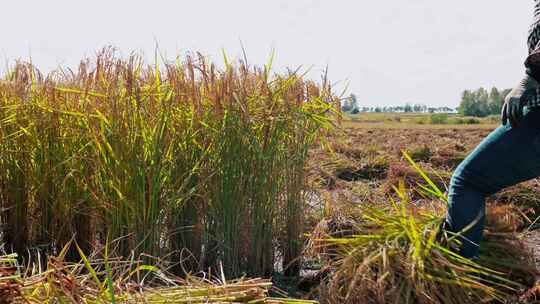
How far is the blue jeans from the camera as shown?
2.53 meters

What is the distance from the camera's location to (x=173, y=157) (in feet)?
10.1

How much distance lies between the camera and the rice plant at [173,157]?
3.01 metres

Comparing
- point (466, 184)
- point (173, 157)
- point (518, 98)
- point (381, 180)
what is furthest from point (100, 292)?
point (381, 180)

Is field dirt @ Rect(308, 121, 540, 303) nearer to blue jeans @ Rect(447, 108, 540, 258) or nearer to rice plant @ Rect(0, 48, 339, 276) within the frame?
rice plant @ Rect(0, 48, 339, 276)

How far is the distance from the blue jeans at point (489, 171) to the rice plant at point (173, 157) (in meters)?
0.95

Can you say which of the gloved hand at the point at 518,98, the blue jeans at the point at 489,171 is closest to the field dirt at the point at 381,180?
the blue jeans at the point at 489,171

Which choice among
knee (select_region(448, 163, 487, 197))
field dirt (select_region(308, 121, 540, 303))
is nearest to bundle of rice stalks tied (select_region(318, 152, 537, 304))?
knee (select_region(448, 163, 487, 197))

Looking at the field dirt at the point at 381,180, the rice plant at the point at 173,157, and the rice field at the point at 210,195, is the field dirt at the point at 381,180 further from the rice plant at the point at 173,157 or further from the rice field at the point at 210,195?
the rice plant at the point at 173,157

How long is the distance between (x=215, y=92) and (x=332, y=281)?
1042 mm

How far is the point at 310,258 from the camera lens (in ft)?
12.3

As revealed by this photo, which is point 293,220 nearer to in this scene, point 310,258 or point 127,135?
point 310,258

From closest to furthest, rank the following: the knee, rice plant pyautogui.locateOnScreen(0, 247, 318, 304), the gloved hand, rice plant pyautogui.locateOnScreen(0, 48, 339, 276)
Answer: rice plant pyautogui.locateOnScreen(0, 247, 318, 304) → the gloved hand → the knee → rice plant pyautogui.locateOnScreen(0, 48, 339, 276)

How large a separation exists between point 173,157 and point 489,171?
1.43 m

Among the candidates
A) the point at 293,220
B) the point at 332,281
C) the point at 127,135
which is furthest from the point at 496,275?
the point at 127,135
